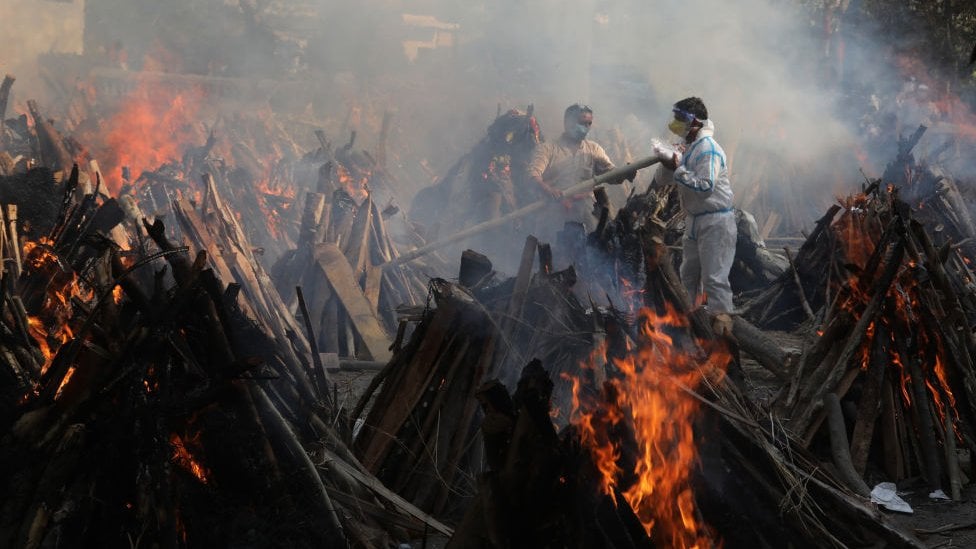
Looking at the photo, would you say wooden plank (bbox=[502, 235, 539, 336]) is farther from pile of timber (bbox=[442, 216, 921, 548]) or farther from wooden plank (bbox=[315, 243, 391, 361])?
wooden plank (bbox=[315, 243, 391, 361])

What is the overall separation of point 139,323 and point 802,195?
1490 cm

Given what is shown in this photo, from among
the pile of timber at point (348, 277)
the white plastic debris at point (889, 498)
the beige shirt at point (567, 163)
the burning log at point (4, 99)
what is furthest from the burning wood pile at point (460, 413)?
the burning log at point (4, 99)

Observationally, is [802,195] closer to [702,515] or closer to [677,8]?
[677,8]

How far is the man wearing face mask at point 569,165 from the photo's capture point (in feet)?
34.0

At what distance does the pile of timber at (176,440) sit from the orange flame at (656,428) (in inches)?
32.0

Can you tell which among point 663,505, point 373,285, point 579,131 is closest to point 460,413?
point 663,505

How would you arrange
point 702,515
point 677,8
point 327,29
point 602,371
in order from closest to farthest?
point 702,515
point 602,371
point 677,8
point 327,29

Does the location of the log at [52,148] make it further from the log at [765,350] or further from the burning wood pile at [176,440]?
the log at [765,350]

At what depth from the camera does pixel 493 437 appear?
2.48 metres

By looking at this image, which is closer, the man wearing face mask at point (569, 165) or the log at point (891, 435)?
the log at point (891, 435)

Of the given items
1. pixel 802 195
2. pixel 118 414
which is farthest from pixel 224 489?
pixel 802 195

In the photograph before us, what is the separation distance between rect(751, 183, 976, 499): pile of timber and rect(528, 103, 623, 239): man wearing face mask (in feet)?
17.9

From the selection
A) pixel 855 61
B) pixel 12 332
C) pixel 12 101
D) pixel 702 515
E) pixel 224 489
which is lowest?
pixel 702 515

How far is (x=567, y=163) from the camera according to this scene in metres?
10.8
